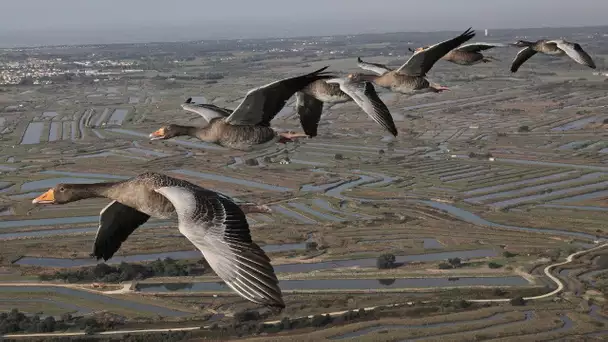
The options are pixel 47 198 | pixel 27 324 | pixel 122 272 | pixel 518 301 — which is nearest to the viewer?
pixel 47 198

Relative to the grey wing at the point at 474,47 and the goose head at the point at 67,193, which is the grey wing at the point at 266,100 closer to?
the goose head at the point at 67,193

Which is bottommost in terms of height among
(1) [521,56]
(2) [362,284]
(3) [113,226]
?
(2) [362,284]

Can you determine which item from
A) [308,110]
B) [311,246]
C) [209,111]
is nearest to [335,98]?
Answer: [308,110]

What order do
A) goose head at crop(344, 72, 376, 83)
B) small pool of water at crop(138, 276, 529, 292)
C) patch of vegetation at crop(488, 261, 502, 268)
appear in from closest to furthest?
goose head at crop(344, 72, 376, 83) → small pool of water at crop(138, 276, 529, 292) → patch of vegetation at crop(488, 261, 502, 268)

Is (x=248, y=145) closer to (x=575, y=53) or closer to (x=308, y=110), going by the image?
(x=308, y=110)

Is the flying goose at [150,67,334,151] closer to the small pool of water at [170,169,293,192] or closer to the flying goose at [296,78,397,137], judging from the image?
the flying goose at [296,78,397,137]

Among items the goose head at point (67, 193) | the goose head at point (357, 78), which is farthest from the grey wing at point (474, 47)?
the goose head at point (67, 193)

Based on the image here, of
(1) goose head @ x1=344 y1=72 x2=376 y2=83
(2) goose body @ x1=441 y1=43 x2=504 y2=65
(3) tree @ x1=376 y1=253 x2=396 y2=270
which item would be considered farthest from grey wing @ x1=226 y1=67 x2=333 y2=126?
(3) tree @ x1=376 y1=253 x2=396 y2=270
